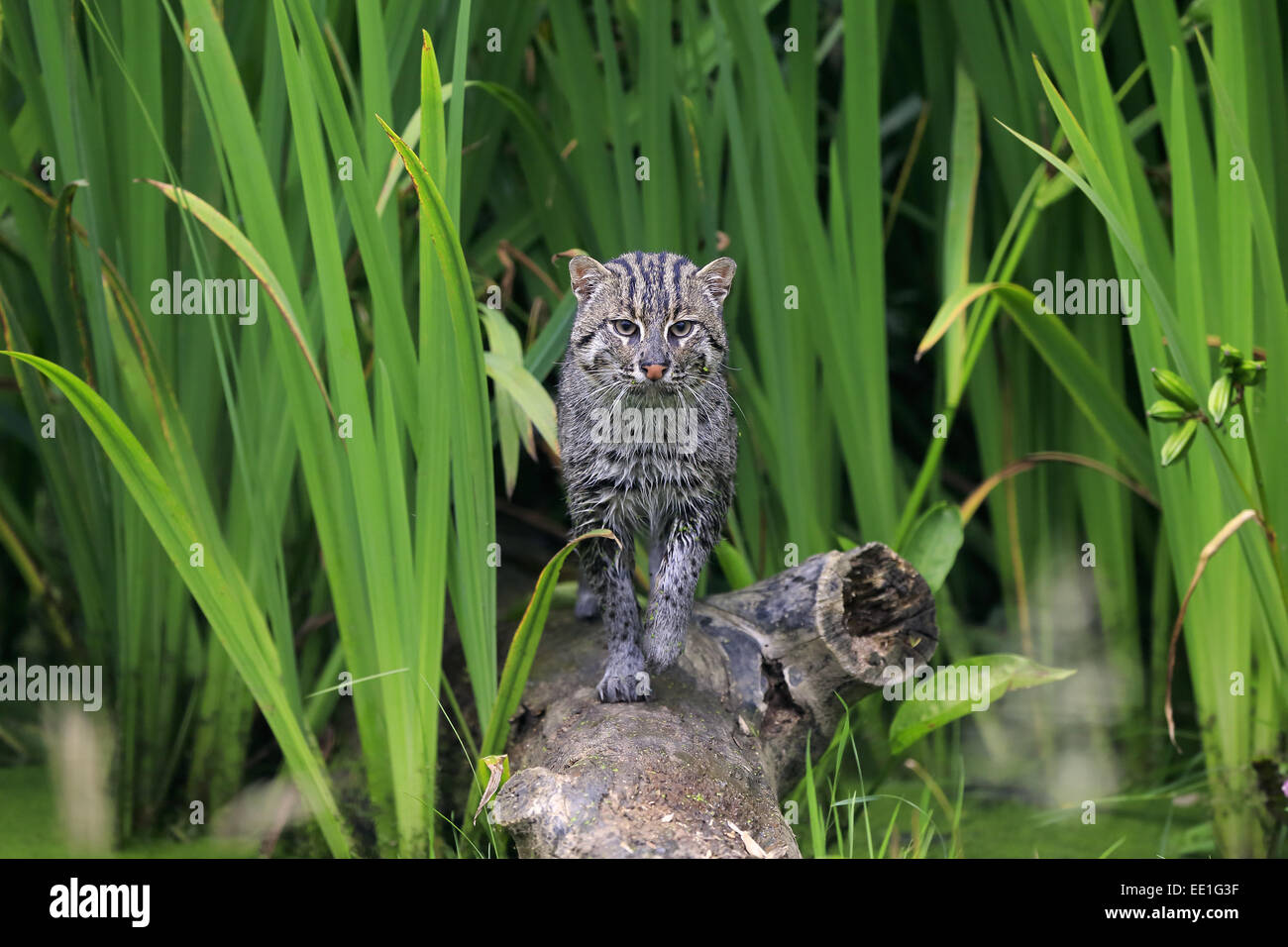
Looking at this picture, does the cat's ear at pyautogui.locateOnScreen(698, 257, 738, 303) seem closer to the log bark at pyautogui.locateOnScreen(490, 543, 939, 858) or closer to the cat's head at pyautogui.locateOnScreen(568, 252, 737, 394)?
the cat's head at pyautogui.locateOnScreen(568, 252, 737, 394)

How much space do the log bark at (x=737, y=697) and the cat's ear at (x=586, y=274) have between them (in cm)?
70

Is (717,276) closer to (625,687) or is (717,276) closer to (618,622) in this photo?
(618,622)

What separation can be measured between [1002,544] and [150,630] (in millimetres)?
2185

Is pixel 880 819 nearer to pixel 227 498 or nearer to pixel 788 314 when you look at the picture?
pixel 788 314

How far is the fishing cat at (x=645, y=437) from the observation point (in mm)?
2025

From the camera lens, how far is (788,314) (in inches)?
102

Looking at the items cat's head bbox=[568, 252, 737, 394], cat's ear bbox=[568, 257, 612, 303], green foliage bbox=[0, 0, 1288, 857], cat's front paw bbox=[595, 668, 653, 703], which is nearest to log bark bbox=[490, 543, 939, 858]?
cat's front paw bbox=[595, 668, 653, 703]

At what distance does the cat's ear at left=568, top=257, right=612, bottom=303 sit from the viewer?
2086 mm

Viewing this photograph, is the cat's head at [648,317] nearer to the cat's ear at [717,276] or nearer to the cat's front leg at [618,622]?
the cat's ear at [717,276]

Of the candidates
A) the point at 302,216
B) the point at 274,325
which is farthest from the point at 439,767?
the point at 302,216

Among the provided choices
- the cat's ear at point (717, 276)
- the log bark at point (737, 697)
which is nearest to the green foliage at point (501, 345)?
the log bark at point (737, 697)

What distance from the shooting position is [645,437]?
211 cm

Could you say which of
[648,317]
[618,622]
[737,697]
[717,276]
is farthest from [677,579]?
[717,276]

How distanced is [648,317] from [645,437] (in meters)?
0.24
